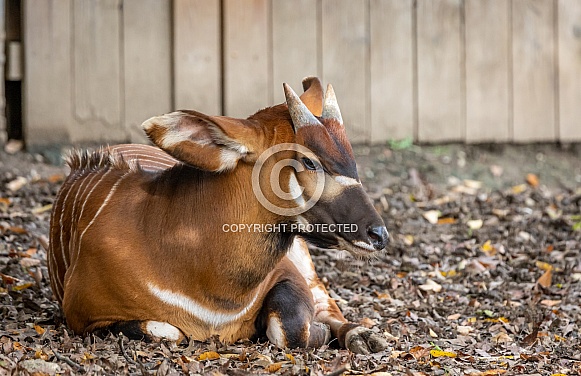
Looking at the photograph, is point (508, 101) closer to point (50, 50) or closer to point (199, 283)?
point (50, 50)

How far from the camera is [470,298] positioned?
518cm

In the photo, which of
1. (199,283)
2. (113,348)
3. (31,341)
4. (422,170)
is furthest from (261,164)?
(422,170)

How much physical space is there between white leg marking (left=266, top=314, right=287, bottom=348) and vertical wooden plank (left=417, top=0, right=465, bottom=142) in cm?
360

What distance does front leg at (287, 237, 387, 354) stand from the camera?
159 inches

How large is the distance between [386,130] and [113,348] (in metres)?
3.93

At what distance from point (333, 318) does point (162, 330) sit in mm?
890

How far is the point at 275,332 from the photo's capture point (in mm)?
4027

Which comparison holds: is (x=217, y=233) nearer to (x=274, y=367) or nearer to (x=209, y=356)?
(x=209, y=356)

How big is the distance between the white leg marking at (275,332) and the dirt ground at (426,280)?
0.13ft

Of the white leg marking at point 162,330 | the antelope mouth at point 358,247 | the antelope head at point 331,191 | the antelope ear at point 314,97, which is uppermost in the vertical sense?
the antelope ear at point 314,97

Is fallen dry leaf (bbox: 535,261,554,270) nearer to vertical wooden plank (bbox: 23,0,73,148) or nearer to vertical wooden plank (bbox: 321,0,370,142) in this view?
vertical wooden plank (bbox: 321,0,370,142)

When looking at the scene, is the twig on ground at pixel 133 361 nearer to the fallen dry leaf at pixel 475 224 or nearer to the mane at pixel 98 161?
the mane at pixel 98 161

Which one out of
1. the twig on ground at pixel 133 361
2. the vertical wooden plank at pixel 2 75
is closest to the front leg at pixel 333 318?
the twig on ground at pixel 133 361

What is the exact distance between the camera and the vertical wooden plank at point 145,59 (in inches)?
260
